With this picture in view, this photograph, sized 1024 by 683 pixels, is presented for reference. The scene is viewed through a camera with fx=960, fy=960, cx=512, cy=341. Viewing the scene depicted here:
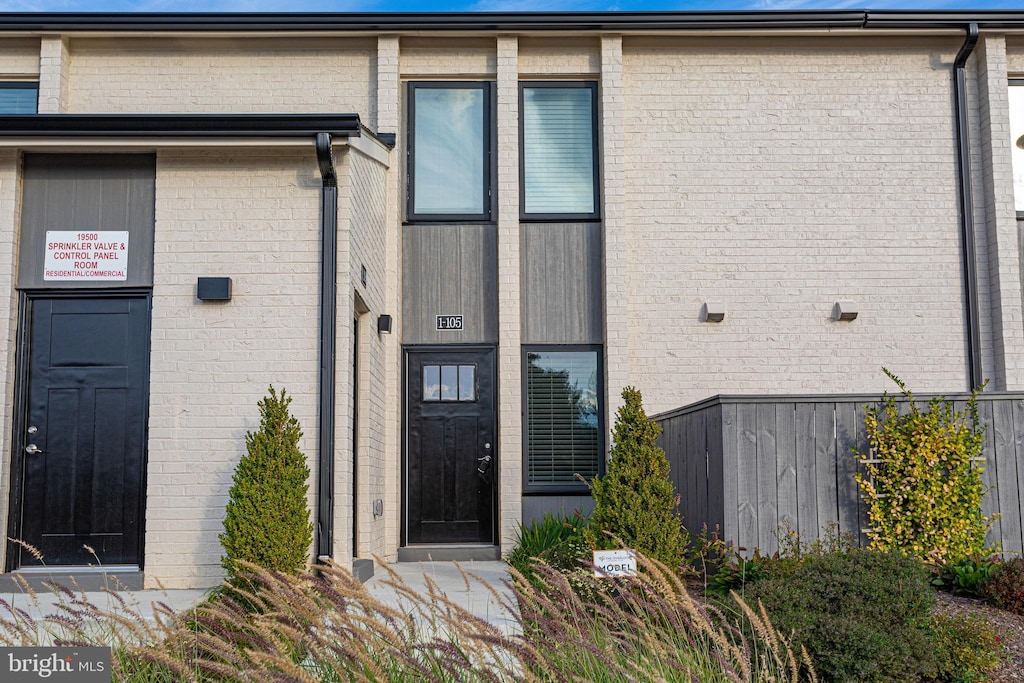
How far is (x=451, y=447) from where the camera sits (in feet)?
33.5

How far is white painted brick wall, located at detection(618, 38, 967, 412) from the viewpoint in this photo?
406 inches

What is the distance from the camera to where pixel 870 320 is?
1040cm

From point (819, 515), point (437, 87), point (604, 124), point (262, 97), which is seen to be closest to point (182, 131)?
point (262, 97)

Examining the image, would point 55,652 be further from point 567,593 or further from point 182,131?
point 182,131

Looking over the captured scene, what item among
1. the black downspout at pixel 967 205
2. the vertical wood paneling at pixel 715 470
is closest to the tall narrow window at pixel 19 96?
the vertical wood paneling at pixel 715 470

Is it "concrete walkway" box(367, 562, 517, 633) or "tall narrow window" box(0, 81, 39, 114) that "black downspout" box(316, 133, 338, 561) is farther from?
"tall narrow window" box(0, 81, 39, 114)

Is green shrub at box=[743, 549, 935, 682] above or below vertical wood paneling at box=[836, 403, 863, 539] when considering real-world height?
below

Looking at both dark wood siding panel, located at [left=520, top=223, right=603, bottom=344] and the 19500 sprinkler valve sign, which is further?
dark wood siding panel, located at [left=520, top=223, right=603, bottom=344]

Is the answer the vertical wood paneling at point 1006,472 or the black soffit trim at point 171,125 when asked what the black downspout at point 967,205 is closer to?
the vertical wood paneling at point 1006,472

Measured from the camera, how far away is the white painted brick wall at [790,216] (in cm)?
1032

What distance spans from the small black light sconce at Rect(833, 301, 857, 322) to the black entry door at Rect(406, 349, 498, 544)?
375 centimetres

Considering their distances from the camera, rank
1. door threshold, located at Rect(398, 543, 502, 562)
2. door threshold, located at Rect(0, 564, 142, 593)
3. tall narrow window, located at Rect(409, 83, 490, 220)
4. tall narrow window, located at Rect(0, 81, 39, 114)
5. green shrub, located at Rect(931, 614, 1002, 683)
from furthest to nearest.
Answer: tall narrow window, located at Rect(409, 83, 490, 220)
tall narrow window, located at Rect(0, 81, 39, 114)
door threshold, located at Rect(398, 543, 502, 562)
door threshold, located at Rect(0, 564, 142, 593)
green shrub, located at Rect(931, 614, 1002, 683)

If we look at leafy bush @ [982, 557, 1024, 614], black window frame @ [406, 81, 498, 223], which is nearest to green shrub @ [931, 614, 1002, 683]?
leafy bush @ [982, 557, 1024, 614]

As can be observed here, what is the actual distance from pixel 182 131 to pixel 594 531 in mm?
4451
